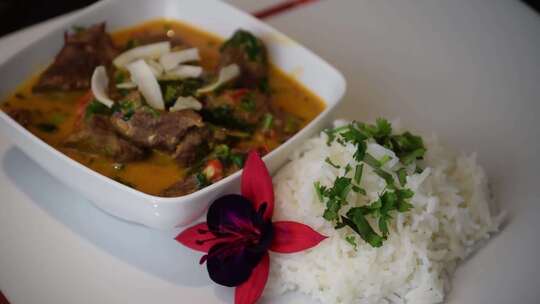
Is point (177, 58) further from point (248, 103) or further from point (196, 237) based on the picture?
point (196, 237)

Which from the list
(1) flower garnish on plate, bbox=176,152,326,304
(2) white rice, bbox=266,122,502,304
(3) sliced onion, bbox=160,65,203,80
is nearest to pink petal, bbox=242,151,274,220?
(1) flower garnish on plate, bbox=176,152,326,304

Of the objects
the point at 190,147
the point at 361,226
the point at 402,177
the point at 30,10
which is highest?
the point at 402,177

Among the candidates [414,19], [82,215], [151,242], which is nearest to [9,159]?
[82,215]

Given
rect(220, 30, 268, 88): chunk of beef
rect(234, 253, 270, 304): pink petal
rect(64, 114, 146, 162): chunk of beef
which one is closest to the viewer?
rect(234, 253, 270, 304): pink petal

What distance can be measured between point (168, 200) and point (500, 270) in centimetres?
149

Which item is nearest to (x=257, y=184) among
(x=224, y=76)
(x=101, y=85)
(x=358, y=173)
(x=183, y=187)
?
(x=183, y=187)

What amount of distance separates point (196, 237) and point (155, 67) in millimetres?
929

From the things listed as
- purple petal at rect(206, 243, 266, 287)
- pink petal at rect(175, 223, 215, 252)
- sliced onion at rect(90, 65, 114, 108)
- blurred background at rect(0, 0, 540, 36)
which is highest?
sliced onion at rect(90, 65, 114, 108)

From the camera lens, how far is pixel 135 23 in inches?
148

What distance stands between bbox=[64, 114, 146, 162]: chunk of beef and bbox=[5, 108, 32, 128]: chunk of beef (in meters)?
0.25

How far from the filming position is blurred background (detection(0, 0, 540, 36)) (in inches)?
172

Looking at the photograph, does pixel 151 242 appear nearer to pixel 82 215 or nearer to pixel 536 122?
pixel 82 215

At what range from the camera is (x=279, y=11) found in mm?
4352

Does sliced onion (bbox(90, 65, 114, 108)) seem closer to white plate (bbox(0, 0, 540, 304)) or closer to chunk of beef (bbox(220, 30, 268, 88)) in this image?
white plate (bbox(0, 0, 540, 304))
